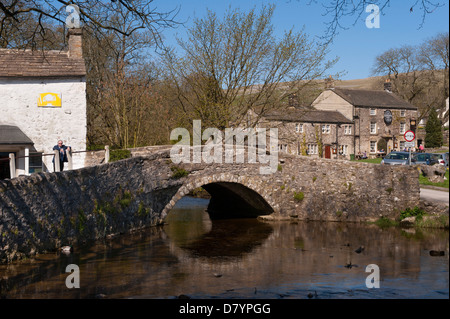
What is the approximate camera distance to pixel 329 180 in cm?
2016

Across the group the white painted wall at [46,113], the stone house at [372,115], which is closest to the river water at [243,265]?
the white painted wall at [46,113]

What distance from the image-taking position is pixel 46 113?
69.9 feet

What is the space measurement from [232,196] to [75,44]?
951 centimetres

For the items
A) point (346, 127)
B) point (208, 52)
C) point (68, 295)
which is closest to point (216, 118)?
point (208, 52)

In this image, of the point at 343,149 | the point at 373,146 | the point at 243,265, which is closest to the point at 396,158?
the point at 343,149

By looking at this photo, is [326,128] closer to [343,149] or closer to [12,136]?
[343,149]

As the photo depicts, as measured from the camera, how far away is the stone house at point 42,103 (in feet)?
68.4

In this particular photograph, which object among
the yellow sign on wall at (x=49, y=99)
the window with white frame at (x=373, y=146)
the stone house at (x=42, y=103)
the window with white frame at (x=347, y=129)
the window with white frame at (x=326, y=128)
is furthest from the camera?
the window with white frame at (x=373, y=146)

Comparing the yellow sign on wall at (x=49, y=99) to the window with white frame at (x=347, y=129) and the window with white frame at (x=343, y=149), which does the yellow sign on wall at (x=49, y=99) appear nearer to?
the window with white frame at (x=343, y=149)

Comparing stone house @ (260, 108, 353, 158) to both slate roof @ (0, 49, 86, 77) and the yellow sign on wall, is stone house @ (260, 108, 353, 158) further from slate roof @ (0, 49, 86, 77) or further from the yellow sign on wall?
the yellow sign on wall

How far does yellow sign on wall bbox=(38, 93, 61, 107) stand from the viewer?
69.7 feet

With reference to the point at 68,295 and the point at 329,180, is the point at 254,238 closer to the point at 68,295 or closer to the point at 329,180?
the point at 329,180

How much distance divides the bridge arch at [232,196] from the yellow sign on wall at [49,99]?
673cm

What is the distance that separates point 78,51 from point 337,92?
113 feet
